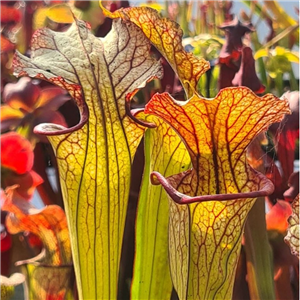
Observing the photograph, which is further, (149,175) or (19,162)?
(19,162)

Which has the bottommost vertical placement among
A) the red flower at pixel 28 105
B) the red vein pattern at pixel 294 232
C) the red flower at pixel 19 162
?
the red vein pattern at pixel 294 232

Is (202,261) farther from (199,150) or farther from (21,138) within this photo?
(21,138)

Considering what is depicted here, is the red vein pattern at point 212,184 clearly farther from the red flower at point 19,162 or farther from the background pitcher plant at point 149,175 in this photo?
the red flower at point 19,162

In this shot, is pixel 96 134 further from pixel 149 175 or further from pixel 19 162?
pixel 19 162

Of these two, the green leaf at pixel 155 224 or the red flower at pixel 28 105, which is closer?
the green leaf at pixel 155 224

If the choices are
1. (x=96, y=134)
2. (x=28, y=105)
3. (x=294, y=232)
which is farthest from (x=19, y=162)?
(x=294, y=232)

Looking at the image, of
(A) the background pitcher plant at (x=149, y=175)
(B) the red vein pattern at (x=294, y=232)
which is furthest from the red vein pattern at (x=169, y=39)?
(B) the red vein pattern at (x=294, y=232)

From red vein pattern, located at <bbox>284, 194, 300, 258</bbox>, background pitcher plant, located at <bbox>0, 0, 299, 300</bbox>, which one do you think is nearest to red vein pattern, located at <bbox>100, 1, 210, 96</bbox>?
background pitcher plant, located at <bbox>0, 0, 299, 300</bbox>

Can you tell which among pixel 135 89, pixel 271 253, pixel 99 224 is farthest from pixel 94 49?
pixel 271 253

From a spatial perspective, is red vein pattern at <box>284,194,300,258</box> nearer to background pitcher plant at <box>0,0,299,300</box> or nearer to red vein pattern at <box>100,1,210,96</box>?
background pitcher plant at <box>0,0,299,300</box>
